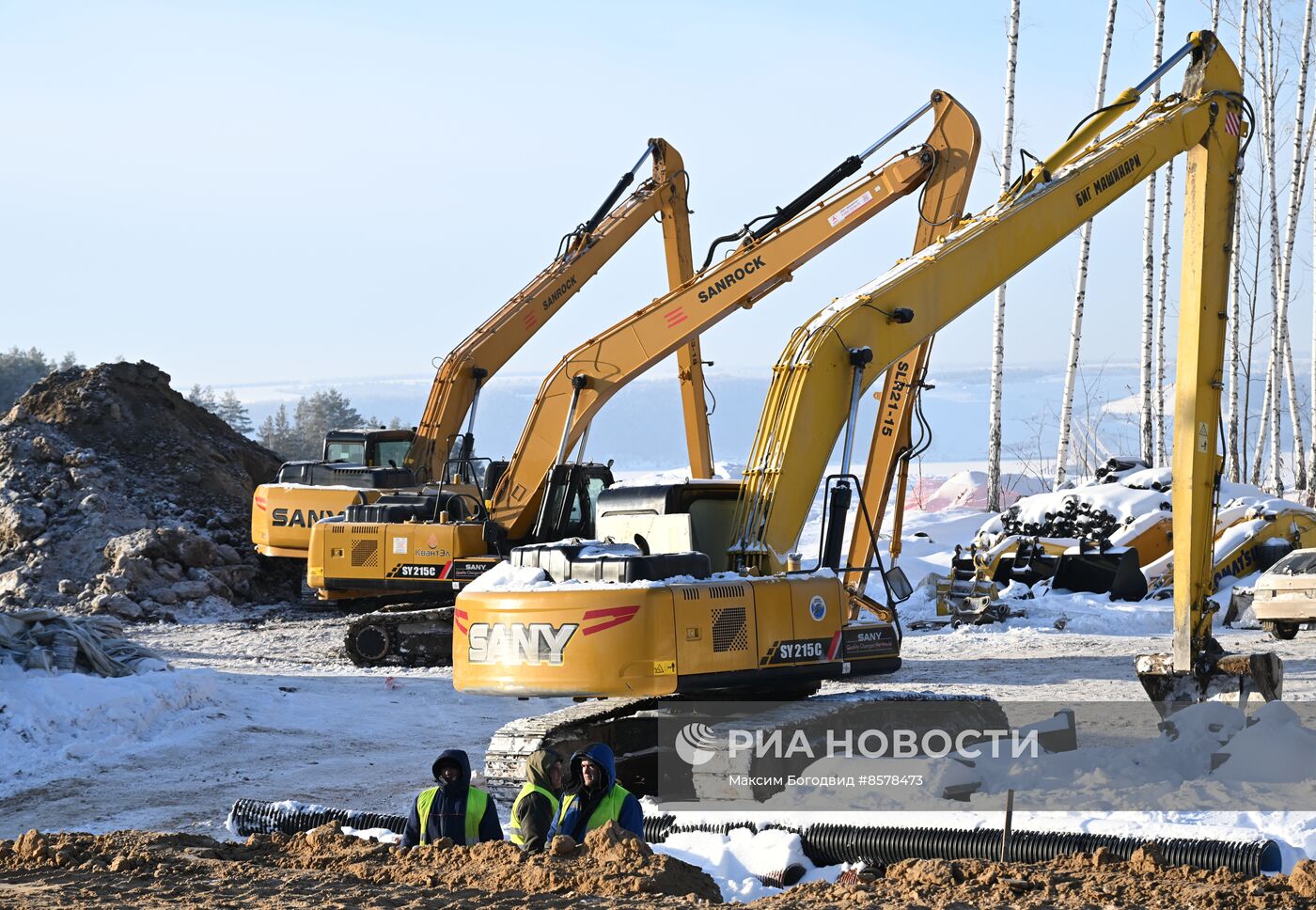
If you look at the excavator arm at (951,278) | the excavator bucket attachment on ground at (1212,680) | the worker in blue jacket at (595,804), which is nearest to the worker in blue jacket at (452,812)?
the worker in blue jacket at (595,804)

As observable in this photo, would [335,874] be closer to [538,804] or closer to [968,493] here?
[538,804]

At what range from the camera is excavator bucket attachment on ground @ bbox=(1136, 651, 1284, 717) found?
10.3m

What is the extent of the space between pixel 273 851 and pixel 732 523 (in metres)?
4.16

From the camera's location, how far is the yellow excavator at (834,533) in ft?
29.7

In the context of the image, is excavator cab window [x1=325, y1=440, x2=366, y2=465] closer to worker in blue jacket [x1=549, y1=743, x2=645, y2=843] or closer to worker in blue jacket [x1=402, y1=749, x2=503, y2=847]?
worker in blue jacket [x1=402, y1=749, x2=503, y2=847]

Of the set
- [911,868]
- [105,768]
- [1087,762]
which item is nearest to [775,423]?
[1087,762]

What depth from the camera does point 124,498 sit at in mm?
25094

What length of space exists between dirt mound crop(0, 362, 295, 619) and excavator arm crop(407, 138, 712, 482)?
15.7 ft

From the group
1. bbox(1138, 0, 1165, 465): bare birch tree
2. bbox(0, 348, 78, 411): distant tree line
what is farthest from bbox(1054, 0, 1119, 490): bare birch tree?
bbox(0, 348, 78, 411): distant tree line

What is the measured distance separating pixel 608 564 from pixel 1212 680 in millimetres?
4465

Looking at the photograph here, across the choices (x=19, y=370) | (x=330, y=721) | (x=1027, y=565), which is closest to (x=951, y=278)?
(x=330, y=721)

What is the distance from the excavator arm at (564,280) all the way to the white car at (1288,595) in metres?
7.06

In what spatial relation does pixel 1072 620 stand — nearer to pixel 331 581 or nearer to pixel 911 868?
pixel 331 581

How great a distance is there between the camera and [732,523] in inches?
412
